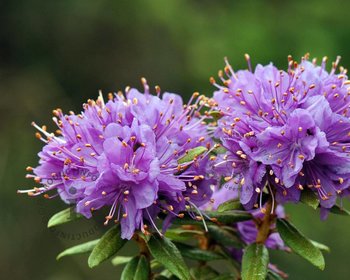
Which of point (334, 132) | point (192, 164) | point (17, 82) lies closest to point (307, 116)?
point (334, 132)

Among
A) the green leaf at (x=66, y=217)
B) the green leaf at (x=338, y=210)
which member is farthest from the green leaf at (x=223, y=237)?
the green leaf at (x=66, y=217)

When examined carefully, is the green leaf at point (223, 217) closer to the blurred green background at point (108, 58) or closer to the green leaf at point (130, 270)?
the green leaf at point (130, 270)

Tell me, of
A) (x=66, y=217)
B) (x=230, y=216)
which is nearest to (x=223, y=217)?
(x=230, y=216)

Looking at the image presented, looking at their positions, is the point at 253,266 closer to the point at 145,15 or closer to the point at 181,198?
the point at 181,198

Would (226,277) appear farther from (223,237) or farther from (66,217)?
(66,217)

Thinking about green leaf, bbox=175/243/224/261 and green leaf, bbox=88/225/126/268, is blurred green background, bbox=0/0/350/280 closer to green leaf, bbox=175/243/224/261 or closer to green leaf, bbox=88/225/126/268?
green leaf, bbox=175/243/224/261

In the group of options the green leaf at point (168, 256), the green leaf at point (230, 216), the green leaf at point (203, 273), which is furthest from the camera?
the green leaf at point (203, 273)
